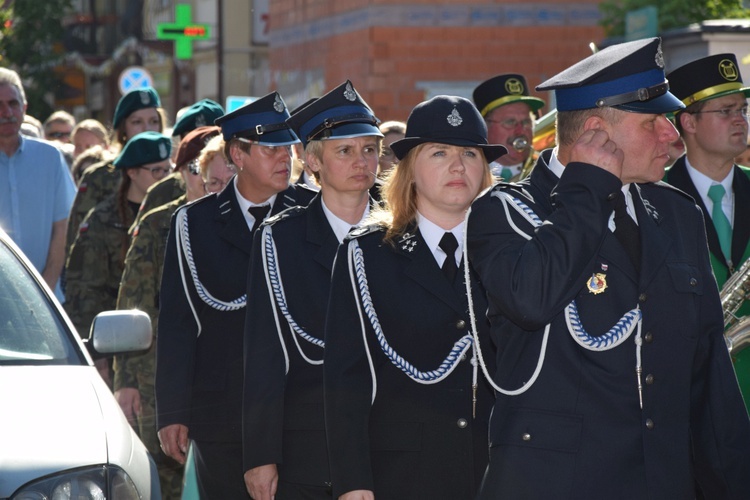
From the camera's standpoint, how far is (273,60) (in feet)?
85.8

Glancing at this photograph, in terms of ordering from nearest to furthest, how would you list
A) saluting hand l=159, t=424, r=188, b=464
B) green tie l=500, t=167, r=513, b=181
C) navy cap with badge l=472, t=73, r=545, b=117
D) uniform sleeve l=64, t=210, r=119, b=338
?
saluting hand l=159, t=424, r=188, b=464
uniform sleeve l=64, t=210, r=119, b=338
green tie l=500, t=167, r=513, b=181
navy cap with badge l=472, t=73, r=545, b=117

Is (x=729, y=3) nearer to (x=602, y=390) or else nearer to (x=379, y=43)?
(x=379, y=43)

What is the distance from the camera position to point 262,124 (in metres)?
6.36

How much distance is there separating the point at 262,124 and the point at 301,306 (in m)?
1.29

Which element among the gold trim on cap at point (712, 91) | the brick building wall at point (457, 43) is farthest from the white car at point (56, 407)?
the brick building wall at point (457, 43)

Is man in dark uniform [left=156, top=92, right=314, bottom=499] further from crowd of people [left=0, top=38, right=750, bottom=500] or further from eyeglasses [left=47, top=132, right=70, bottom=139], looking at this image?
eyeglasses [left=47, top=132, right=70, bottom=139]

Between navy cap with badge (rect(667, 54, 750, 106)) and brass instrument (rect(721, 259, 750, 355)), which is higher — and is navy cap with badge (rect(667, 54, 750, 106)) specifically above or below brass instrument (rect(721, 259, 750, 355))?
above

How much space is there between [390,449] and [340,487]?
25cm

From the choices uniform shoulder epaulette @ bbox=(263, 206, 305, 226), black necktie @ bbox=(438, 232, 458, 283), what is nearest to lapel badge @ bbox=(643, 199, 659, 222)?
black necktie @ bbox=(438, 232, 458, 283)

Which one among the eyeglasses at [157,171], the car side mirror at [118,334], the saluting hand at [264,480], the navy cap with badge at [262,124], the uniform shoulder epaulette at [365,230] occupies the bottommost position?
the saluting hand at [264,480]

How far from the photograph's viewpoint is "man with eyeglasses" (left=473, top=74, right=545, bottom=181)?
333 inches

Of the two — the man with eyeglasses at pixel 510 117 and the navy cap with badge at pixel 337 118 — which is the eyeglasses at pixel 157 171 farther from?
the navy cap with badge at pixel 337 118

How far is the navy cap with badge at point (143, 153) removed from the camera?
8.63m

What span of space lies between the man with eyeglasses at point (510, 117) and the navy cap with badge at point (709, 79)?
2016 mm
